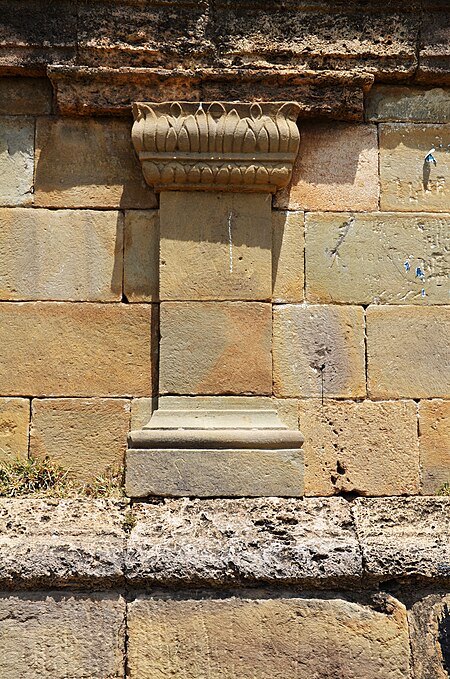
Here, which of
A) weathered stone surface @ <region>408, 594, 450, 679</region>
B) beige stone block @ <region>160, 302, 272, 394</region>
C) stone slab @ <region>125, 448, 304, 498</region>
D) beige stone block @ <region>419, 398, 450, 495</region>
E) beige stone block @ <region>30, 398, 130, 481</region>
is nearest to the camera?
weathered stone surface @ <region>408, 594, 450, 679</region>

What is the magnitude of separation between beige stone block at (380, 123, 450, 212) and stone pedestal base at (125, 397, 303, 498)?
65.9 inches

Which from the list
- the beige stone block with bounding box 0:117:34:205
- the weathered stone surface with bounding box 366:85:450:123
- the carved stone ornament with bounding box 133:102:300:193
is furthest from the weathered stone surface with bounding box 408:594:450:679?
the beige stone block with bounding box 0:117:34:205

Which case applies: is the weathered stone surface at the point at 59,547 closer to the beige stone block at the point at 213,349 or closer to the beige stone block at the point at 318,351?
the beige stone block at the point at 213,349

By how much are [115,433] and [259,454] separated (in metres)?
0.92

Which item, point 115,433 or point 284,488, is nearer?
point 284,488

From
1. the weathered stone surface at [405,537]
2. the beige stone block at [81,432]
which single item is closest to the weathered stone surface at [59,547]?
the beige stone block at [81,432]

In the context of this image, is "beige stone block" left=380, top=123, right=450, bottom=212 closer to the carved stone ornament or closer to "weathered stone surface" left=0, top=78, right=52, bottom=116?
the carved stone ornament

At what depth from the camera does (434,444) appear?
5.35 metres

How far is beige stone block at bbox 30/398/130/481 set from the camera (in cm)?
522

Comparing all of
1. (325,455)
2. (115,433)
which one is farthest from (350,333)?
(115,433)

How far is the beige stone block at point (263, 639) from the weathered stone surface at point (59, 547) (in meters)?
0.25

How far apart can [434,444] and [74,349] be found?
7.18 feet

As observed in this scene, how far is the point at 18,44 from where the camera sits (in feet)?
17.5

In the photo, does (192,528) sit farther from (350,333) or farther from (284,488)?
(350,333)
